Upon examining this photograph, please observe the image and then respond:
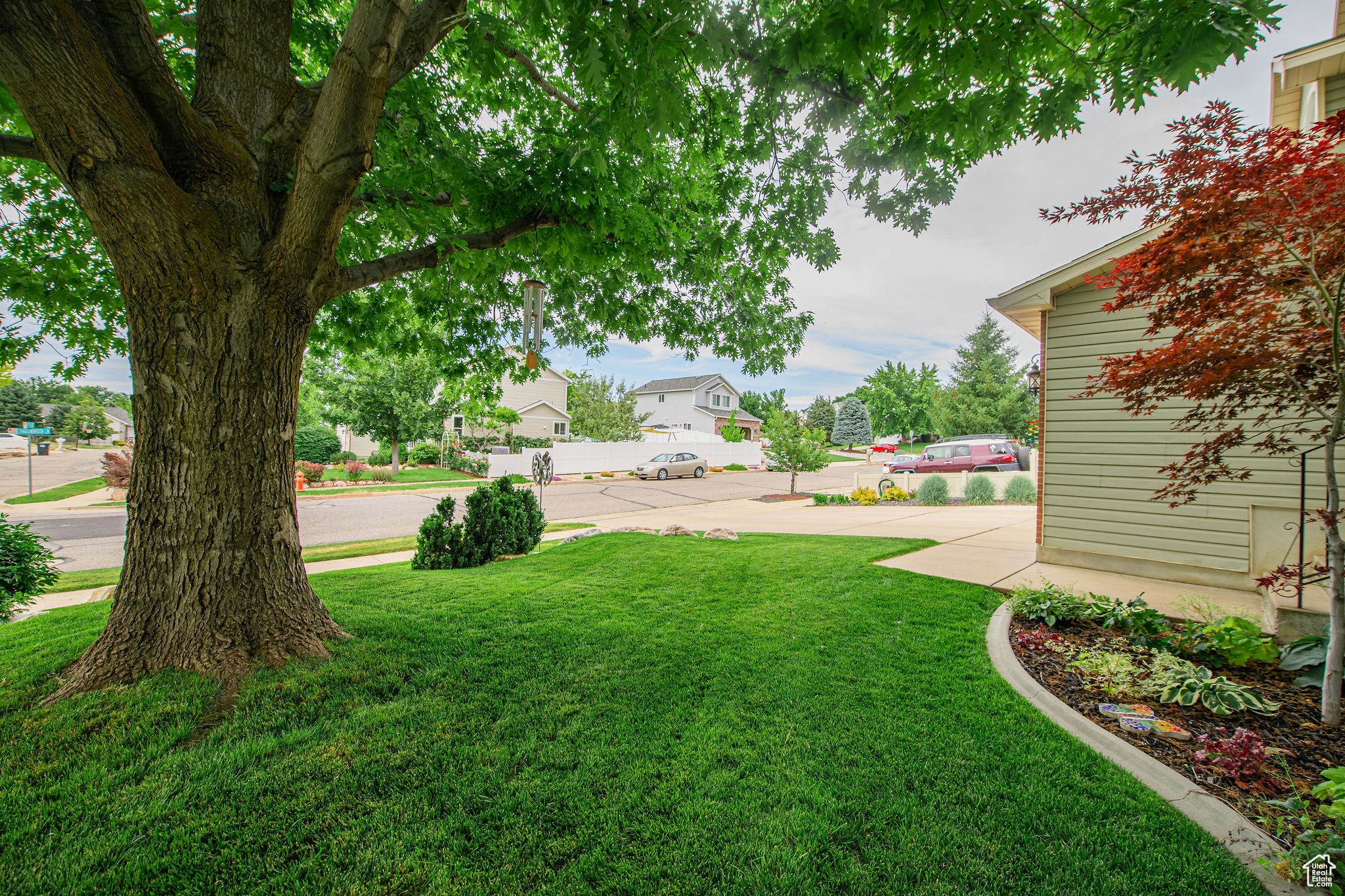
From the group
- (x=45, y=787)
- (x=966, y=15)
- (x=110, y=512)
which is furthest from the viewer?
(x=110, y=512)

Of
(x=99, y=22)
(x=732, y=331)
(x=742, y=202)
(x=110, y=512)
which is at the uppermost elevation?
(x=742, y=202)

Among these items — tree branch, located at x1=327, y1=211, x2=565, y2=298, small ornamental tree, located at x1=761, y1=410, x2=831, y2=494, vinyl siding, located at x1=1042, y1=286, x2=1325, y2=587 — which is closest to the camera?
tree branch, located at x1=327, y1=211, x2=565, y2=298

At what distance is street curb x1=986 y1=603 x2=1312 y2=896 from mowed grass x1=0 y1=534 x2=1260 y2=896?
9 cm

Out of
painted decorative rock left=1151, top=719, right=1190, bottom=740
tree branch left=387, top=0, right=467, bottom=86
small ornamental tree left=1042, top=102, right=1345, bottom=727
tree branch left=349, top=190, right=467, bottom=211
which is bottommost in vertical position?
painted decorative rock left=1151, top=719, right=1190, bottom=740

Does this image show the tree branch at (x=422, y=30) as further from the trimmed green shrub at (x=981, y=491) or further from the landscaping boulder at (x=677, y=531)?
the trimmed green shrub at (x=981, y=491)

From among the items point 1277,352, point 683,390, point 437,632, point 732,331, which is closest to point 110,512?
point 437,632

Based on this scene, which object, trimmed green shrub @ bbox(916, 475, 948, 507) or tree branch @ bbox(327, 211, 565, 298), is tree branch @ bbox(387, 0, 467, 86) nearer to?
tree branch @ bbox(327, 211, 565, 298)

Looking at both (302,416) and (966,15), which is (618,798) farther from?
(302,416)

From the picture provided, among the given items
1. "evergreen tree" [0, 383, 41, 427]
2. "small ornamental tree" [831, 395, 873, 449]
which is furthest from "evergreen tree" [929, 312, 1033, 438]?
"evergreen tree" [0, 383, 41, 427]

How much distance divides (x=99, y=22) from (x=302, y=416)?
142 feet

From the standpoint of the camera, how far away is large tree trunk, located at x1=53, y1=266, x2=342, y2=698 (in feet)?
8.78

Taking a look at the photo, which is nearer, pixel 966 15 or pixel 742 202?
pixel 966 15

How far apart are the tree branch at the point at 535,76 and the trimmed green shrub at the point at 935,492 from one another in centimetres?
1401

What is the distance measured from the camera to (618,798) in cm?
216
